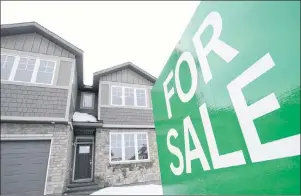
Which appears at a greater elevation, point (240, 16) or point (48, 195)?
point (240, 16)

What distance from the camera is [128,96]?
9.63 metres

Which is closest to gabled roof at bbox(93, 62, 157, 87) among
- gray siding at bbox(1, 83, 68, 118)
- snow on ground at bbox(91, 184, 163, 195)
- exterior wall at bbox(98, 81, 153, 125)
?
exterior wall at bbox(98, 81, 153, 125)

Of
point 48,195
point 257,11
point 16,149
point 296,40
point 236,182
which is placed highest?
point 16,149

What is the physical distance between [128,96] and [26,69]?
469cm

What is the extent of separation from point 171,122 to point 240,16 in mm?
659

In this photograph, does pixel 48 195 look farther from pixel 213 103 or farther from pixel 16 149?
pixel 213 103

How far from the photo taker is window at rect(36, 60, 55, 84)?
6668 mm

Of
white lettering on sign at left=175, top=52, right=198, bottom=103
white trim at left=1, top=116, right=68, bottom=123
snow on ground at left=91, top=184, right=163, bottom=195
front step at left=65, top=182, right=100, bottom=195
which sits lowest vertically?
snow on ground at left=91, top=184, right=163, bottom=195

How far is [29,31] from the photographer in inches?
285

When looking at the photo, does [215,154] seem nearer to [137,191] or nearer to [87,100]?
[137,191]

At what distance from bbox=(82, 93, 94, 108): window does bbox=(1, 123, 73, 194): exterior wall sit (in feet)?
11.4

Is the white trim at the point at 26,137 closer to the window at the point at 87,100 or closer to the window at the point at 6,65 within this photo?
the window at the point at 6,65

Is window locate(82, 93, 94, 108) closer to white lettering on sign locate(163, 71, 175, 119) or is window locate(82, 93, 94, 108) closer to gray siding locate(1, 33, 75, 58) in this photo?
gray siding locate(1, 33, 75, 58)

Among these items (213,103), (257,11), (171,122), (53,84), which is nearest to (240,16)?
(257,11)
